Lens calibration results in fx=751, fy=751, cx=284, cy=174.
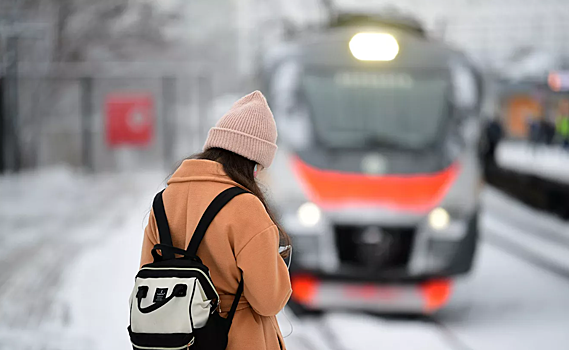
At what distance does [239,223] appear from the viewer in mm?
2215

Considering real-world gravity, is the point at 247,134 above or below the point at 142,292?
above

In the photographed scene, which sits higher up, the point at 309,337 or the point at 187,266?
the point at 187,266

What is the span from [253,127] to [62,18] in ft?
54.0

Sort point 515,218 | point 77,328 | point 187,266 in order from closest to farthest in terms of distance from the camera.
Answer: point 187,266 → point 77,328 → point 515,218

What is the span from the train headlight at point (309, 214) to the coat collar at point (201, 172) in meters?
3.87

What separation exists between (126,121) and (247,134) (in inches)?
623

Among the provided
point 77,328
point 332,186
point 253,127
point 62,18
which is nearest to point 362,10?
point 332,186

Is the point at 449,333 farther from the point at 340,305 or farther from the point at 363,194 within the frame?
the point at 363,194

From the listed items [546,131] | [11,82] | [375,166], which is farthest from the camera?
[546,131]

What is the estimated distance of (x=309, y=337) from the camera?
5.84 m

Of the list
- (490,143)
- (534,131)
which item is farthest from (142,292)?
(534,131)

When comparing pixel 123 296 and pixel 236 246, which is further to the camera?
pixel 123 296

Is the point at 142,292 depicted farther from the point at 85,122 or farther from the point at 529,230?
the point at 85,122

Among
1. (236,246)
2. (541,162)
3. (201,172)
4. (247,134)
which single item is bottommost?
(541,162)
